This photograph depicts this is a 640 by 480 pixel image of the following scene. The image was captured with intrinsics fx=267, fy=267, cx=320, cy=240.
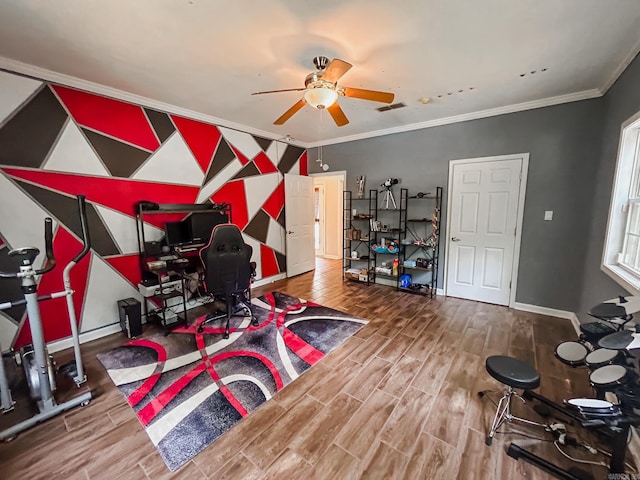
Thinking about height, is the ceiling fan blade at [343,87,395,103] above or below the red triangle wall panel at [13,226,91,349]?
above

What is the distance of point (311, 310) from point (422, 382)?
1769 mm

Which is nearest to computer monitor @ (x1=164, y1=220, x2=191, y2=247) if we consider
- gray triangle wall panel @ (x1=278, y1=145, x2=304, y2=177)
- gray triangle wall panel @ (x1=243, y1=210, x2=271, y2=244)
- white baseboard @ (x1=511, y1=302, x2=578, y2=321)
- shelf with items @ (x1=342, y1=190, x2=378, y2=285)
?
gray triangle wall panel @ (x1=243, y1=210, x2=271, y2=244)

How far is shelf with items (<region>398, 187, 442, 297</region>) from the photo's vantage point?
13.7ft

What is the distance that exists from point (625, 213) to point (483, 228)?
1.49m

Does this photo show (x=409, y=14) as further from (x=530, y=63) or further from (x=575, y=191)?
(x=575, y=191)

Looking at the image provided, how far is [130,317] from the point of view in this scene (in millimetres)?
2938

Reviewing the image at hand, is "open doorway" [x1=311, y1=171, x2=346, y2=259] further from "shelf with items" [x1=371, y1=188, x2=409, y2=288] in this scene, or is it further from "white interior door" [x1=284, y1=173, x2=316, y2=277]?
"shelf with items" [x1=371, y1=188, x2=409, y2=288]

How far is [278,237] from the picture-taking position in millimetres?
5160

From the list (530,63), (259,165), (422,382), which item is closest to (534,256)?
(530,63)

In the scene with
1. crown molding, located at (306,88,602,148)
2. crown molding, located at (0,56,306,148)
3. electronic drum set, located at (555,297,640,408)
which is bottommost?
electronic drum set, located at (555,297,640,408)

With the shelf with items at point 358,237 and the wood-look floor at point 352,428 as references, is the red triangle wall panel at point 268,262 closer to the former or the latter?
the shelf with items at point 358,237

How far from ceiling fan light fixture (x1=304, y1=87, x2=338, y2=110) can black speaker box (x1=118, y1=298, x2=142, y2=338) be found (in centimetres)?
283

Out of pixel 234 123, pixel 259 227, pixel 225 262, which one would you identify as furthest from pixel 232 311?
pixel 234 123

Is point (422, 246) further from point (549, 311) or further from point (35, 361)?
point (35, 361)
